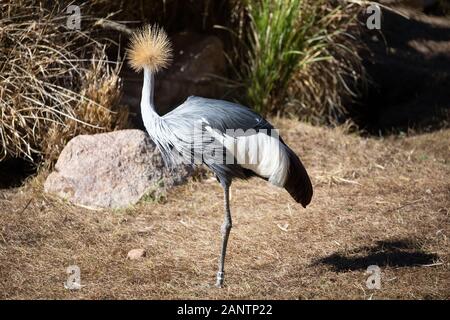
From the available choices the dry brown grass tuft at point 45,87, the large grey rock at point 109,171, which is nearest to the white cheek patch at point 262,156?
the large grey rock at point 109,171

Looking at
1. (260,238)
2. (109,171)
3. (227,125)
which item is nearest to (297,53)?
(109,171)

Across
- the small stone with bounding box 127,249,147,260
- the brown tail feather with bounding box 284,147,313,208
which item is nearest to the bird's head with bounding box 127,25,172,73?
the brown tail feather with bounding box 284,147,313,208

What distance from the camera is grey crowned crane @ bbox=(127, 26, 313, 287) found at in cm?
357

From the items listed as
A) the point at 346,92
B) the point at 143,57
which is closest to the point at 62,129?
the point at 143,57

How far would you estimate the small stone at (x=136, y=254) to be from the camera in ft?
13.4

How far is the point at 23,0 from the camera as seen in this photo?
17.1 ft

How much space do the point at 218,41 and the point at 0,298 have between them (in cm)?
383

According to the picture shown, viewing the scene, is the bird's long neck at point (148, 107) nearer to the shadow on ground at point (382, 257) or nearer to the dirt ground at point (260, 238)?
the dirt ground at point (260, 238)

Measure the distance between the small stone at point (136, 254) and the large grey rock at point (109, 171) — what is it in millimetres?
761

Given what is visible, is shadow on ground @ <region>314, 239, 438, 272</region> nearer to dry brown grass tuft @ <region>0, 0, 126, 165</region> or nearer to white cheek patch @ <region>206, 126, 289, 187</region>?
white cheek patch @ <region>206, 126, 289, 187</region>

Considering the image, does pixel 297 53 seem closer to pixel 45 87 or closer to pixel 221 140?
pixel 45 87

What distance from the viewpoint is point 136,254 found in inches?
161
